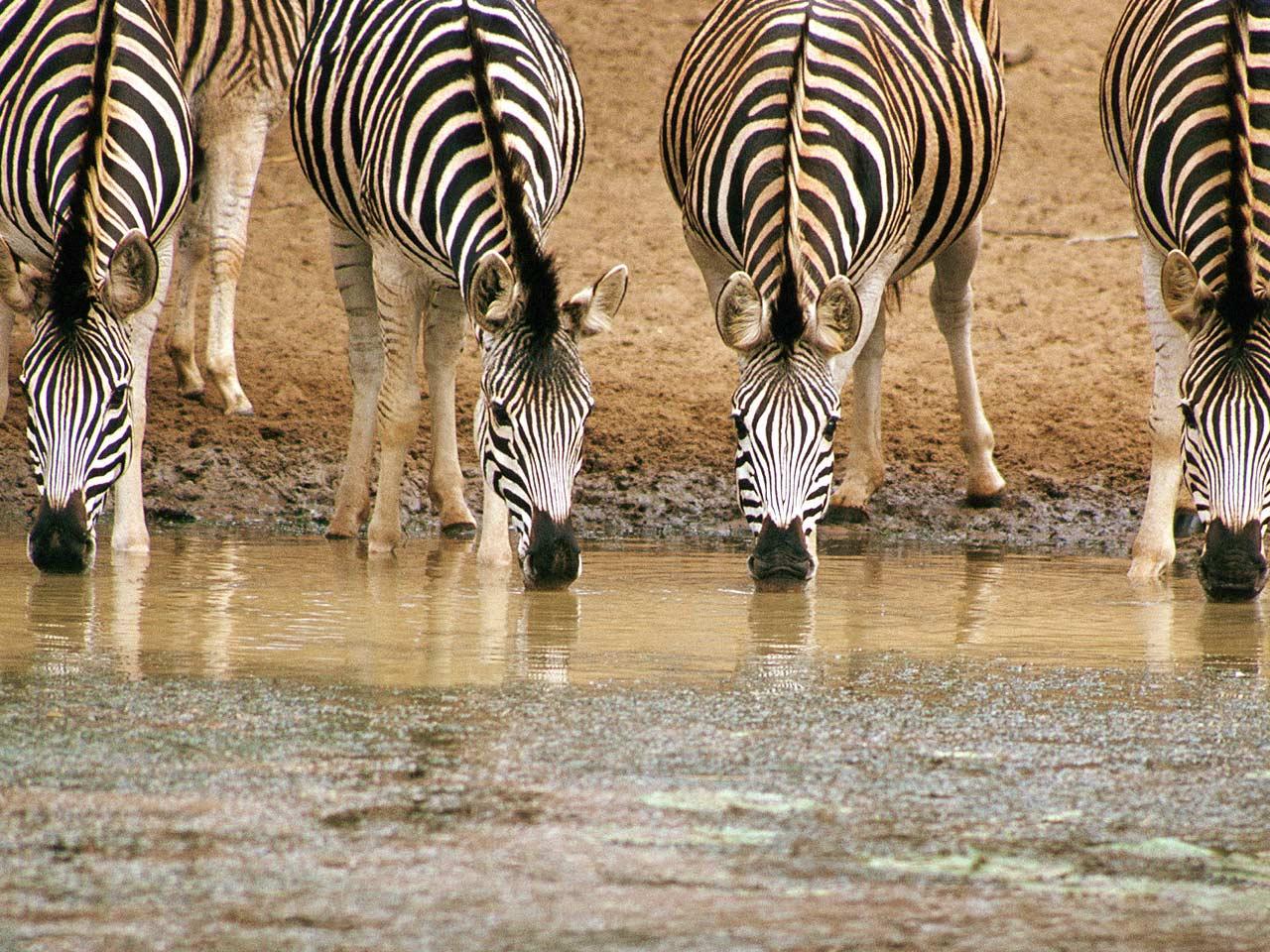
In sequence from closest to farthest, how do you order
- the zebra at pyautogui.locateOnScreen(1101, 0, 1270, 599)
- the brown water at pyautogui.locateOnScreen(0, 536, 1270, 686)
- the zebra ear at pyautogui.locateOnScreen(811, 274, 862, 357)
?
the brown water at pyautogui.locateOnScreen(0, 536, 1270, 686), the zebra at pyautogui.locateOnScreen(1101, 0, 1270, 599), the zebra ear at pyautogui.locateOnScreen(811, 274, 862, 357)

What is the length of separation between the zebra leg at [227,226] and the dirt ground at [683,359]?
0.26 m

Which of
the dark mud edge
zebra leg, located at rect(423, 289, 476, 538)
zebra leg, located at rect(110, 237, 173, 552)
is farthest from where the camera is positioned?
the dark mud edge

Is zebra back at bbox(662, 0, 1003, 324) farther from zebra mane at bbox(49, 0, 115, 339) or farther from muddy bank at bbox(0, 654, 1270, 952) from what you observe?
muddy bank at bbox(0, 654, 1270, 952)

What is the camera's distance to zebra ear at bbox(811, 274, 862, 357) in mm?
6453

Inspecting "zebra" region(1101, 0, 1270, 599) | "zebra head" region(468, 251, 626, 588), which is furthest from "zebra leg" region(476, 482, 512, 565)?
"zebra" region(1101, 0, 1270, 599)

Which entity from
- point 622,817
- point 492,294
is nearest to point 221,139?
point 492,294

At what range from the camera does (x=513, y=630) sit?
16.4ft

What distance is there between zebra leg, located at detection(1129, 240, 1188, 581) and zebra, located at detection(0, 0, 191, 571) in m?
3.54

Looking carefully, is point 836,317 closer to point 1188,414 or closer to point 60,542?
point 1188,414

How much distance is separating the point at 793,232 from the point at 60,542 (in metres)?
2.61

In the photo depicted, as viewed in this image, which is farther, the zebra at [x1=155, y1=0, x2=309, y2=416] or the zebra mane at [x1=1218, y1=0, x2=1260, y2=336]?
the zebra at [x1=155, y1=0, x2=309, y2=416]

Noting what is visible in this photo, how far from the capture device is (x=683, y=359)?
10.5m

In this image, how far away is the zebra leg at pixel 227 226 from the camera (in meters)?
9.39

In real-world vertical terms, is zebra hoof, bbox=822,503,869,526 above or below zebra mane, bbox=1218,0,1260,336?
below
